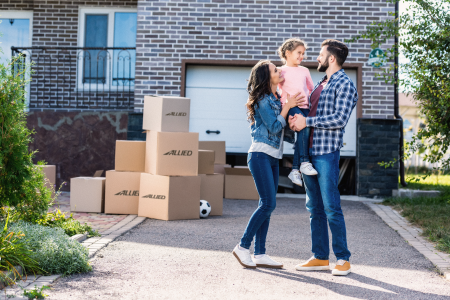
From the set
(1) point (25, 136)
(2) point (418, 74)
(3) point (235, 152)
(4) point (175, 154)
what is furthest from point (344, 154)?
(1) point (25, 136)

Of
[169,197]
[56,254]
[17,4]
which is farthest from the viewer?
[17,4]

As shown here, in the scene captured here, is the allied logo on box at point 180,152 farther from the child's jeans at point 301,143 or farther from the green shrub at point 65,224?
the child's jeans at point 301,143

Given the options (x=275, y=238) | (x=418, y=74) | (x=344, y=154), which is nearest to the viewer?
(x=275, y=238)

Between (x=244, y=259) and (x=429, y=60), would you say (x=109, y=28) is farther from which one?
(x=244, y=259)

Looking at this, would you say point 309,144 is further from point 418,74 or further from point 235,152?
point 235,152

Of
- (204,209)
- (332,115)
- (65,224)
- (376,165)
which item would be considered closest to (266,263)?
(332,115)

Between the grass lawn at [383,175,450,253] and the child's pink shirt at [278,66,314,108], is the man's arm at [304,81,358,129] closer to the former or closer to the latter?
the child's pink shirt at [278,66,314,108]

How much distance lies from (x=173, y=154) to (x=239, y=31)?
13.2 ft

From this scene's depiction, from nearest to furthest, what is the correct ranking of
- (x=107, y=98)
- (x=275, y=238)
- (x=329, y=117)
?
1. (x=329, y=117)
2. (x=275, y=238)
3. (x=107, y=98)

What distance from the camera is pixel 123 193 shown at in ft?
21.3

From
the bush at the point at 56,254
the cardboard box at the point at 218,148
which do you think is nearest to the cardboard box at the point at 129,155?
the cardboard box at the point at 218,148

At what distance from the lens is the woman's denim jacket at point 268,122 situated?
3.63m

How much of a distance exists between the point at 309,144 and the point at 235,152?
5.76m

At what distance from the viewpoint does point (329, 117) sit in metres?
3.57
